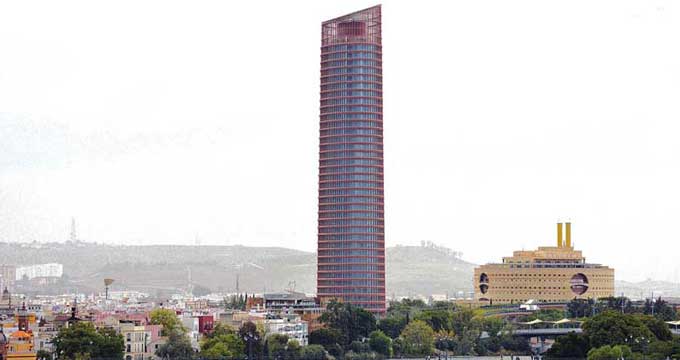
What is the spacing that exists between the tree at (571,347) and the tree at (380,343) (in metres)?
24.4

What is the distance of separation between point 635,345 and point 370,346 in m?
32.7

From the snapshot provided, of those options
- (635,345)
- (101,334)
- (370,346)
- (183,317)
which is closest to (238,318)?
(183,317)

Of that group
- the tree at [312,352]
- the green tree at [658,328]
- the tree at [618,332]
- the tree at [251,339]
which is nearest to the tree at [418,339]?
the tree at [312,352]

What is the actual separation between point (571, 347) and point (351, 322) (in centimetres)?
3911

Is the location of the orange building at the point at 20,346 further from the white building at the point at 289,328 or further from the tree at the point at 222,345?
the white building at the point at 289,328

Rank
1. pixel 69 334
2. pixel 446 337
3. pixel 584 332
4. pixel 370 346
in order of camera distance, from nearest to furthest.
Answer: pixel 69 334, pixel 584 332, pixel 370 346, pixel 446 337

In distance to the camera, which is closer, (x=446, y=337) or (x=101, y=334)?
(x=101, y=334)

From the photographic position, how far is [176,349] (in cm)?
15388

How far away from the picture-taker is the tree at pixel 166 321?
6462 inches

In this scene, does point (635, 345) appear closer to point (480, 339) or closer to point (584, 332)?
Result: point (584, 332)

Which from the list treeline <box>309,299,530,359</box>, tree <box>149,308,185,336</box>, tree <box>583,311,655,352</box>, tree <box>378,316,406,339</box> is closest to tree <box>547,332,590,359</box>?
tree <box>583,311,655,352</box>

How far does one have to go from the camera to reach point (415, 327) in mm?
178750

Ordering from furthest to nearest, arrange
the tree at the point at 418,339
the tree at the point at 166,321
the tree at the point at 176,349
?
the tree at the point at 418,339
the tree at the point at 166,321
the tree at the point at 176,349

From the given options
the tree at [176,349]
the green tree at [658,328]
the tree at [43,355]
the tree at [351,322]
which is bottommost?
the tree at [43,355]
